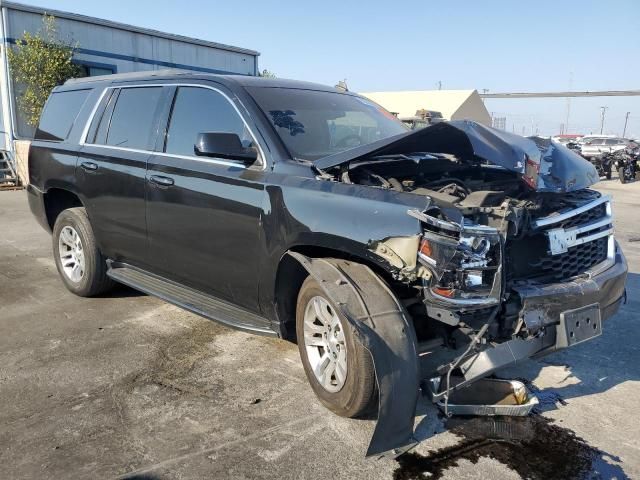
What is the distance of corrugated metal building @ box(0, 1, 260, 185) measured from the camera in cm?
1686

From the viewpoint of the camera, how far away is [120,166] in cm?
458

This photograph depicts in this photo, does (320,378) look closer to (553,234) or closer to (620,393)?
(553,234)

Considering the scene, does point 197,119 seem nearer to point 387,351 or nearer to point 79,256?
point 79,256

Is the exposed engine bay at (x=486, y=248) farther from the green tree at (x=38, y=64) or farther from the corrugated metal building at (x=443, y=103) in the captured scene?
the corrugated metal building at (x=443, y=103)

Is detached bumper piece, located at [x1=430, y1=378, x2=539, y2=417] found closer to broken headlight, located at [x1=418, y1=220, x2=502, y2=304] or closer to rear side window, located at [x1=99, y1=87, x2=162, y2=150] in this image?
broken headlight, located at [x1=418, y1=220, x2=502, y2=304]

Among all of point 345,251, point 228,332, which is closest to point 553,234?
point 345,251

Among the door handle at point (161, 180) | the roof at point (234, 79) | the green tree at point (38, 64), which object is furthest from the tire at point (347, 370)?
the green tree at point (38, 64)

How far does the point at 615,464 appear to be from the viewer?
285 cm

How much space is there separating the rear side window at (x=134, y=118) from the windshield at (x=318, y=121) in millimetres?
1000

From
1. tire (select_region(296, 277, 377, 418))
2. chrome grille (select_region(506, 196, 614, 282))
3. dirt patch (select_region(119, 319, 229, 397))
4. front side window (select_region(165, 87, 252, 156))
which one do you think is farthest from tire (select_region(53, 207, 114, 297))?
chrome grille (select_region(506, 196, 614, 282))

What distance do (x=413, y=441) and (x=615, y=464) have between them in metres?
1.00

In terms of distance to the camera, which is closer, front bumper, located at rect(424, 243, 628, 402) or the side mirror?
front bumper, located at rect(424, 243, 628, 402)

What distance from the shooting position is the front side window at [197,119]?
3.87m

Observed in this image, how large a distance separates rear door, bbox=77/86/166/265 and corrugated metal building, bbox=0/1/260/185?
528 inches
